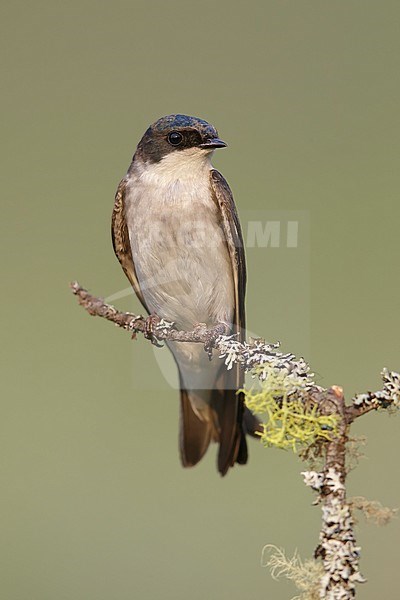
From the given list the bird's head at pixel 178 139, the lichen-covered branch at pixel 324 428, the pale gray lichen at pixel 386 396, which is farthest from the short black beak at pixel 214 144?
the pale gray lichen at pixel 386 396

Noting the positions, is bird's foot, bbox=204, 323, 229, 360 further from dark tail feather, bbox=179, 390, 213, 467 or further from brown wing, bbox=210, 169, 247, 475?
dark tail feather, bbox=179, 390, 213, 467

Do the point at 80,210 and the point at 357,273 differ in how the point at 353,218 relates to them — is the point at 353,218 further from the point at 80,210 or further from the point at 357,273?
the point at 80,210

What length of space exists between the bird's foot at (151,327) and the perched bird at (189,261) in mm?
64

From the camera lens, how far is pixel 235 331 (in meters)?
1.28

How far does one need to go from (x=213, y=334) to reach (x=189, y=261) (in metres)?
0.16

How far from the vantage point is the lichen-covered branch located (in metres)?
0.78

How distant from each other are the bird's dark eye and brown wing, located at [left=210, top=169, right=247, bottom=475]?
0.09 m

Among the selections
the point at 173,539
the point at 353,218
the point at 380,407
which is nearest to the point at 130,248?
the point at 353,218

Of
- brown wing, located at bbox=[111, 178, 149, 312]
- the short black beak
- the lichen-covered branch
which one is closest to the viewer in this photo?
the lichen-covered branch

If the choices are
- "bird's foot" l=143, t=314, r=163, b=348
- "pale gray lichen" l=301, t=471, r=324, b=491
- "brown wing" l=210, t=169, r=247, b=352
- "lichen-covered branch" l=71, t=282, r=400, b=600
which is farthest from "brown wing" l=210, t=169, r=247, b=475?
"pale gray lichen" l=301, t=471, r=324, b=491

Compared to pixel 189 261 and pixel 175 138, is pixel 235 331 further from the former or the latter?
pixel 175 138

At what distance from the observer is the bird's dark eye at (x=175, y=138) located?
1.25 meters

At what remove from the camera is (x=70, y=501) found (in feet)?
4.60

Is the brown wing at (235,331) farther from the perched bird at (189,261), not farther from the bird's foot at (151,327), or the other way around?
the bird's foot at (151,327)
